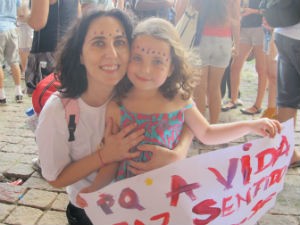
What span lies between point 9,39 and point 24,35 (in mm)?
638

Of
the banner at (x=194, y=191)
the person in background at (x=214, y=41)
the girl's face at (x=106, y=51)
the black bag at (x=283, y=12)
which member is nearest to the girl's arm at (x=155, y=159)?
the banner at (x=194, y=191)

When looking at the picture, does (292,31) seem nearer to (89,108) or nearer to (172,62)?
(172,62)

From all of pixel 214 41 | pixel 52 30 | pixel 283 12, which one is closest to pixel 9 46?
pixel 52 30

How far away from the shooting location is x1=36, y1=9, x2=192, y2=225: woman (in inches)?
62.2

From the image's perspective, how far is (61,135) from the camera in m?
1.61

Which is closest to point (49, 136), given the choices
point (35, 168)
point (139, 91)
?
point (139, 91)

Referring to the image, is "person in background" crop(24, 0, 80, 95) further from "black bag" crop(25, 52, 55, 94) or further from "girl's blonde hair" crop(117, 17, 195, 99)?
"girl's blonde hair" crop(117, 17, 195, 99)

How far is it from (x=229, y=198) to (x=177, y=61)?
2.29 ft

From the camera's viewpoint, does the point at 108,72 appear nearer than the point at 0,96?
Yes

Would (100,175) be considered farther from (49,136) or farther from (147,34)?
(147,34)

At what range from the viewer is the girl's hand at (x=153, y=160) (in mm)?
1605

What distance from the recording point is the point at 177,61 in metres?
1.73

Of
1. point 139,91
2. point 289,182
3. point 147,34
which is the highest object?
point 147,34

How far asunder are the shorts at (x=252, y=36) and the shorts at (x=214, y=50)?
42.2 inches
